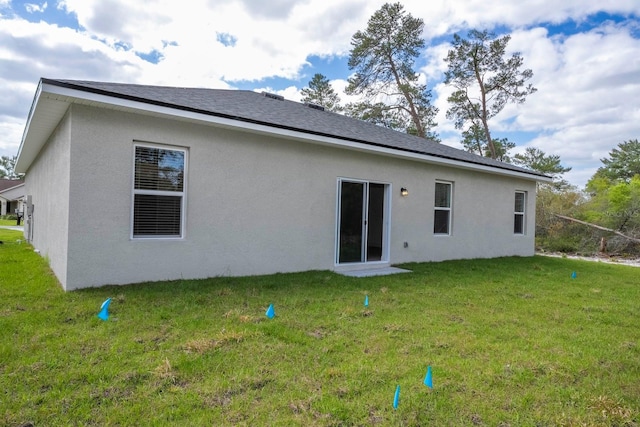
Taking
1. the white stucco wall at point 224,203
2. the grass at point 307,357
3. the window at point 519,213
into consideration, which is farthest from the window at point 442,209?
the grass at point 307,357

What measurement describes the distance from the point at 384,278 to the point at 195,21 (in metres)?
8.40

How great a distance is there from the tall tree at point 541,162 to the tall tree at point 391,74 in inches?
471

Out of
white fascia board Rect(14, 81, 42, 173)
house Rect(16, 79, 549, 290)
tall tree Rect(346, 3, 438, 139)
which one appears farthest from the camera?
tall tree Rect(346, 3, 438, 139)

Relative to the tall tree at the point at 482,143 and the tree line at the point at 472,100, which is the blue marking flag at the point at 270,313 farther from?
the tall tree at the point at 482,143

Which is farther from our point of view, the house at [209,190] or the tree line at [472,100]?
the tree line at [472,100]

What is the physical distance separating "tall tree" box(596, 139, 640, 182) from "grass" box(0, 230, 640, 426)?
93.7 ft

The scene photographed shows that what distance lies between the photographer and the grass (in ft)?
7.31

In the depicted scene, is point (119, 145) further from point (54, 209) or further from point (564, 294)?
point (564, 294)

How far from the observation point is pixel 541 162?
91.8 feet

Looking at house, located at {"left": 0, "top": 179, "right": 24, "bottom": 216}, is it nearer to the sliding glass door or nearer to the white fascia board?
the white fascia board

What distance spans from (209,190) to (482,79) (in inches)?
769

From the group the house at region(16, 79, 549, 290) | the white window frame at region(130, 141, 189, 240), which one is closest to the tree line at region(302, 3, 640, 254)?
the house at region(16, 79, 549, 290)

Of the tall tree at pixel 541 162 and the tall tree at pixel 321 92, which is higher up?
the tall tree at pixel 321 92

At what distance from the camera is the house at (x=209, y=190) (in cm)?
496
